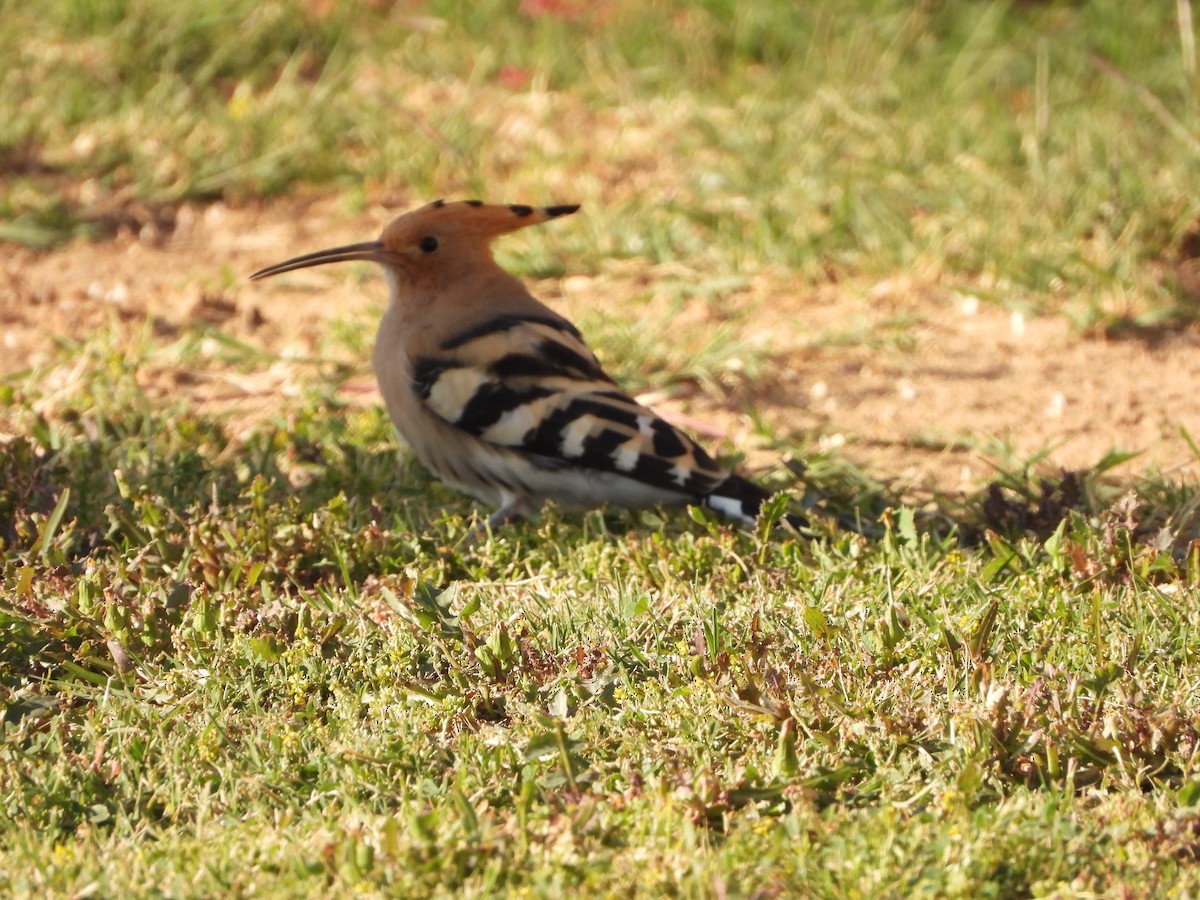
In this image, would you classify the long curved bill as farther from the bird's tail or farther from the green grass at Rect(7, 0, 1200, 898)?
the bird's tail

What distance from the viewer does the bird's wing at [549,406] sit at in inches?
147

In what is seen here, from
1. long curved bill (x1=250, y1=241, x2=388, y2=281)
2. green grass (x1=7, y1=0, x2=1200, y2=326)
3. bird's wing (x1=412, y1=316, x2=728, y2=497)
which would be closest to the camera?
bird's wing (x1=412, y1=316, x2=728, y2=497)

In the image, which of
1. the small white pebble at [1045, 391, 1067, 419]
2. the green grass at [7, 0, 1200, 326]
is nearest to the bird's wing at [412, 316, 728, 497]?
the small white pebble at [1045, 391, 1067, 419]

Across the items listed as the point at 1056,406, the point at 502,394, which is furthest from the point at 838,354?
the point at 502,394

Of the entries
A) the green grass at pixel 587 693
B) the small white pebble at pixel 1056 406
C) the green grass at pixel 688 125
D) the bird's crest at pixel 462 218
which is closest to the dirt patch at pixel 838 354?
the small white pebble at pixel 1056 406

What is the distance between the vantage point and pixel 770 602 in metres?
3.22

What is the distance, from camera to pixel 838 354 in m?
4.94

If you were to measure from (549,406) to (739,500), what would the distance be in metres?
0.54

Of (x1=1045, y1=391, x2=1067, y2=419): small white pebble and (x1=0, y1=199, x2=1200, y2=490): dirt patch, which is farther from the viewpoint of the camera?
(x1=1045, y1=391, x2=1067, y2=419): small white pebble

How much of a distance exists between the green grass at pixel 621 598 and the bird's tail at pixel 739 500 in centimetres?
5

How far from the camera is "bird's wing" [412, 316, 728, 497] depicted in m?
3.74

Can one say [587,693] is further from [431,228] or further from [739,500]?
[431,228]

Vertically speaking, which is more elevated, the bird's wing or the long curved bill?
the long curved bill

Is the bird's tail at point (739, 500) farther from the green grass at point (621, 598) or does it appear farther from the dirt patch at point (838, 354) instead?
the dirt patch at point (838, 354)
